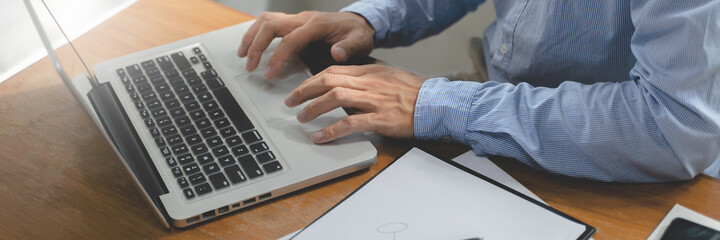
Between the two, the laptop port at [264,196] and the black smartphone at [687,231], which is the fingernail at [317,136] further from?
the black smartphone at [687,231]

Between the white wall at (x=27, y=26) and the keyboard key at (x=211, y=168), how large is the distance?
39 cm

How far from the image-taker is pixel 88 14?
41.6 inches

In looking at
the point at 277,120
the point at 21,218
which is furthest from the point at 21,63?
the point at 277,120

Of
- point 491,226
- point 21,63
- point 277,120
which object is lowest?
point 491,226

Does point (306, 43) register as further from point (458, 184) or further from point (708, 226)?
point (708, 226)

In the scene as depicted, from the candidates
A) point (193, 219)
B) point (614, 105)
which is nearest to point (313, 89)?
point (193, 219)

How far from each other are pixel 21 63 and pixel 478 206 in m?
0.74

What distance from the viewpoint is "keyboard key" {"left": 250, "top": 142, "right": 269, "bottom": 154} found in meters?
0.68

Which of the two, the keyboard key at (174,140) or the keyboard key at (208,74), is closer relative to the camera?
the keyboard key at (174,140)

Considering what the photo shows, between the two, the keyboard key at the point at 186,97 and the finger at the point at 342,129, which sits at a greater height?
the keyboard key at the point at 186,97

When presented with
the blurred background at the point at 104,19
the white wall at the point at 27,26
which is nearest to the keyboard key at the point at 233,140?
the blurred background at the point at 104,19

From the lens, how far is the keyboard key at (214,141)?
689 millimetres

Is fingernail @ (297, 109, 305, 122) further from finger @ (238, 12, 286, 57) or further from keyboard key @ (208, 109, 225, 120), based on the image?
finger @ (238, 12, 286, 57)

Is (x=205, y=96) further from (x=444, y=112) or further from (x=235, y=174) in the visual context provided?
(x=444, y=112)
